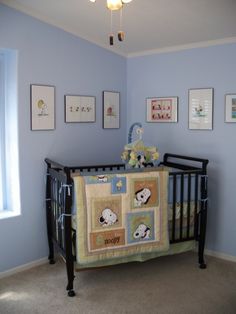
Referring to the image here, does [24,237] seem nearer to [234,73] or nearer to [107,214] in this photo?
[107,214]

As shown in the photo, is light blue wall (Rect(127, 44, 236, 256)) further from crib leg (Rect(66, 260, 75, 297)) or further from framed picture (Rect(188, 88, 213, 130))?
crib leg (Rect(66, 260, 75, 297))

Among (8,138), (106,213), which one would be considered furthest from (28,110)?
(106,213)

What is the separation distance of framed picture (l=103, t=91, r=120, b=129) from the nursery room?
0.02m

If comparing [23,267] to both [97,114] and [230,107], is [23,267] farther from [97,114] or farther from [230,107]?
[230,107]

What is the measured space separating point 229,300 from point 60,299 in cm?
123

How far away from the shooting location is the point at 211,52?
3221 mm

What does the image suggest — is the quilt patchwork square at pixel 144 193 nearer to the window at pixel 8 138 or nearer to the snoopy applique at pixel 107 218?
the snoopy applique at pixel 107 218

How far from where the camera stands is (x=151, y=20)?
2848mm

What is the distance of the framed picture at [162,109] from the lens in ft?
11.5

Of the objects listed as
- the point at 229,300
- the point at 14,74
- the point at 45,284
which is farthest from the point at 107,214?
the point at 14,74

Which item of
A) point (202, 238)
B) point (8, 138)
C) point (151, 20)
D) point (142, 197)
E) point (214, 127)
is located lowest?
point (202, 238)

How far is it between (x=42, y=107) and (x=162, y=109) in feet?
4.10

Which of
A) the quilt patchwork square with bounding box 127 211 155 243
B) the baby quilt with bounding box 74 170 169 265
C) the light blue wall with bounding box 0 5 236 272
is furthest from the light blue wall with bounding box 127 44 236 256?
the quilt patchwork square with bounding box 127 211 155 243

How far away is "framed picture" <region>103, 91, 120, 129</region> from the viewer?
365cm
